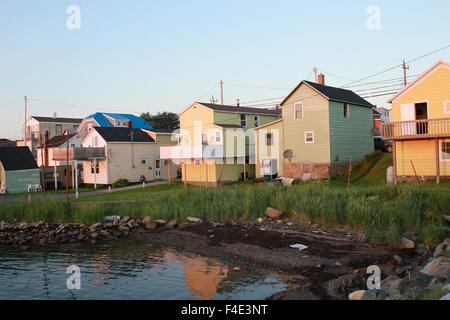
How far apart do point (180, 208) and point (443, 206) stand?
42.0ft

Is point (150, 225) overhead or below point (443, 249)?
below

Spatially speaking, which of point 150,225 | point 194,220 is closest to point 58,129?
point 150,225

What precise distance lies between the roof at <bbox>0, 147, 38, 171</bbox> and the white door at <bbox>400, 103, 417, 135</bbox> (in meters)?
35.0

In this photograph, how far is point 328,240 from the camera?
50.3 ft

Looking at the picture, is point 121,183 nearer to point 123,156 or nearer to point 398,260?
point 123,156

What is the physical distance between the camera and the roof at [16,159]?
39303mm

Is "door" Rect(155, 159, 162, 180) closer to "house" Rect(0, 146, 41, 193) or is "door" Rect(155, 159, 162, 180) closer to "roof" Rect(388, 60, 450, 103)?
"house" Rect(0, 146, 41, 193)

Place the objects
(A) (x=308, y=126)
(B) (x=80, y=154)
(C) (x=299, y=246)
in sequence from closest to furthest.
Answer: (C) (x=299, y=246), (A) (x=308, y=126), (B) (x=80, y=154)

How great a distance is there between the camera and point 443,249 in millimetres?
12281

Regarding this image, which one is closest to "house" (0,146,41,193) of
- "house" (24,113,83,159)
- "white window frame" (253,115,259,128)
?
"house" (24,113,83,159)

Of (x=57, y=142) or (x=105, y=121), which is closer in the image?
(x=57, y=142)

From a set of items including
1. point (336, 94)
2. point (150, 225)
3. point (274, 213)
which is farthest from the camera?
point (336, 94)

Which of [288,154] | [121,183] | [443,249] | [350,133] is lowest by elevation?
[443,249]

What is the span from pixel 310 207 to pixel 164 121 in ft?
236
